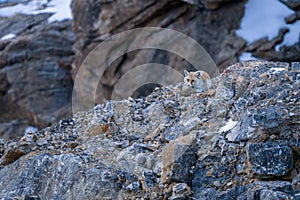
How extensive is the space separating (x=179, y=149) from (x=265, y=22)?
71.2 ft

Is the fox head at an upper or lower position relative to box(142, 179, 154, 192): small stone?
upper

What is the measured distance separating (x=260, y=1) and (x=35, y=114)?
18.5 m

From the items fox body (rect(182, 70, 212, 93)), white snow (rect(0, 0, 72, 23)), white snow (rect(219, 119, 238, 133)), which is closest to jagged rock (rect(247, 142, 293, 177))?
white snow (rect(219, 119, 238, 133))

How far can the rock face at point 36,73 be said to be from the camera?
40625 mm

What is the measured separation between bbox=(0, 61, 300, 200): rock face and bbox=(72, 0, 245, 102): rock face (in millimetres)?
18443

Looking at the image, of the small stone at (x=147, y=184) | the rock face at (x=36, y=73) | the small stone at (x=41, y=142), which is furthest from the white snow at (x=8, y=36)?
the small stone at (x=147, y=184)

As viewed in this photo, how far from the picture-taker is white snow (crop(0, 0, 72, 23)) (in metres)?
43.7

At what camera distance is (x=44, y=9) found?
46.5 meters

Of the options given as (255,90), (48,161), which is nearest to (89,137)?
(48,161)

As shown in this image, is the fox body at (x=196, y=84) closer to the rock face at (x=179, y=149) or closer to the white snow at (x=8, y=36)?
the rock face at (x=179, y=149)

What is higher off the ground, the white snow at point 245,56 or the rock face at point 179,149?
the rock face at point 179,149

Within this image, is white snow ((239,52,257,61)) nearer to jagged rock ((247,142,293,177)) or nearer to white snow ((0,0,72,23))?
white snow ((0,0,72,23))

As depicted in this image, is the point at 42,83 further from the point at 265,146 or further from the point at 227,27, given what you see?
the point at 265,146

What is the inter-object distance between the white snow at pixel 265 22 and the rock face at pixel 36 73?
14.9 m
